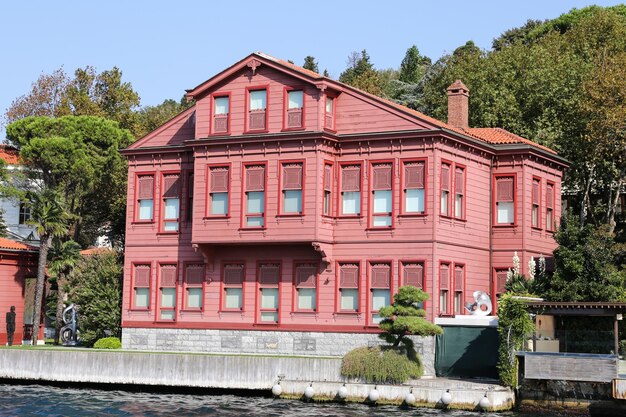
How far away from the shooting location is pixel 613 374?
114ft

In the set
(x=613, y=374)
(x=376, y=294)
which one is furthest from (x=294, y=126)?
(x=613, y=374)

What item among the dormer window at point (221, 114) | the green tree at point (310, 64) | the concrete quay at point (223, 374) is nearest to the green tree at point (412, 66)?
the green tree at point (310, 64)

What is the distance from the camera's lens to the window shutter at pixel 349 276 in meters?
44.2

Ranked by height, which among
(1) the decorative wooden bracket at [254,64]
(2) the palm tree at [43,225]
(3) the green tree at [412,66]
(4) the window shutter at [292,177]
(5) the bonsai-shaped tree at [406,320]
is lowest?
(5) the bonsai-shaped tree at [406,320]

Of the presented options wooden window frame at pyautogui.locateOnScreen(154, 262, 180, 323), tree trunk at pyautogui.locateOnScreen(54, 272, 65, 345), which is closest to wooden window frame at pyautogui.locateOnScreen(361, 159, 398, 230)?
wooden window frame at pyautogui.locateOnScreen(154, 262, 180, 323)

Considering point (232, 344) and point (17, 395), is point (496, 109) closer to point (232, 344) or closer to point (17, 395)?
point (232, 344)

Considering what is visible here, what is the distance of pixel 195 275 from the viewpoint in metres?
47.8

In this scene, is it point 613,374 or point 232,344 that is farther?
point 232,344

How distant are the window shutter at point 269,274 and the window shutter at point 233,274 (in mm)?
1048

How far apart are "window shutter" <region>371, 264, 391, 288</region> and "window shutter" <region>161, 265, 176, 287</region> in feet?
32.7

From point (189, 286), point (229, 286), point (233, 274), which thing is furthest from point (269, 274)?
point (189, 286)

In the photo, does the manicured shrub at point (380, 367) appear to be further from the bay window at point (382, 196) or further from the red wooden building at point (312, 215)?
the bay window at point (382, 196)

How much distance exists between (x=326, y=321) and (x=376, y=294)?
242 cm

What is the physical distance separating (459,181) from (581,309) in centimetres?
1046
